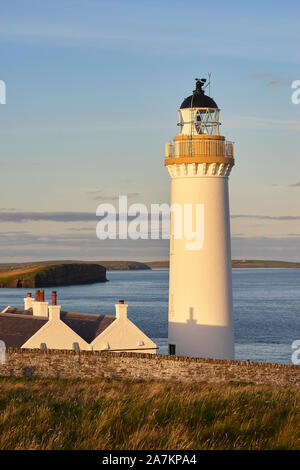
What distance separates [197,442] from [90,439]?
138cm

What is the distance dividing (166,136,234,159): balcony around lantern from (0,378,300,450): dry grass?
12.5 m

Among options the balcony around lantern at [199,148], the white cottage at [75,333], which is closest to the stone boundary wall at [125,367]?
the white cottage at [75,333]

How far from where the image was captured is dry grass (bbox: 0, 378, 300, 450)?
Answer: 8.87 m

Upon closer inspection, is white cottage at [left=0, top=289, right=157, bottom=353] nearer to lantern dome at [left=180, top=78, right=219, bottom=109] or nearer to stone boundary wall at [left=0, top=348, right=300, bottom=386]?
stone boundary wall at [left=0, top=348, right=300, bottom=386]

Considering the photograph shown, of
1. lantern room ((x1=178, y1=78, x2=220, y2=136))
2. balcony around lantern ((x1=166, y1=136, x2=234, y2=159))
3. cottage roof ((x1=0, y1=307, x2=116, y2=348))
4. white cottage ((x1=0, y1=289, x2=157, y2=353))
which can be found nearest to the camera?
balcony around lantern ((x1=166, y1=136, x2=234, y2=159))

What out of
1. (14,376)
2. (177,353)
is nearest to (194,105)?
(177,353)

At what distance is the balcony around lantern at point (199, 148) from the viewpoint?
2336 centimetres

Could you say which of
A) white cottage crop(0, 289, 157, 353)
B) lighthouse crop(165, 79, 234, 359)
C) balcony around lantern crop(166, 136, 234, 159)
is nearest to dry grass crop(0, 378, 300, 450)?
lighthouse crop(165, 79, 234, 359)

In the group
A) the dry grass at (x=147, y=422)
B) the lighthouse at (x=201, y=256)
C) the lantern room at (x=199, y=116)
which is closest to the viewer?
the dry grass at (x=147, y=422)

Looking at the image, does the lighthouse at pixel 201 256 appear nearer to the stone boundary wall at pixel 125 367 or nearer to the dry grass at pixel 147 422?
the stone boundary wall at pixel 125 367

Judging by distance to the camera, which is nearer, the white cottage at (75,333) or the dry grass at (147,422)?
the dry grass at (147,422)

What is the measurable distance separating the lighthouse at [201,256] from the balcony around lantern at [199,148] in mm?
33

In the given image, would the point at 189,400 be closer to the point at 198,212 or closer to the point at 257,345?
the point at 198,212

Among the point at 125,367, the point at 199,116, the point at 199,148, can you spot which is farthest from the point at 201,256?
the point at 199,116
